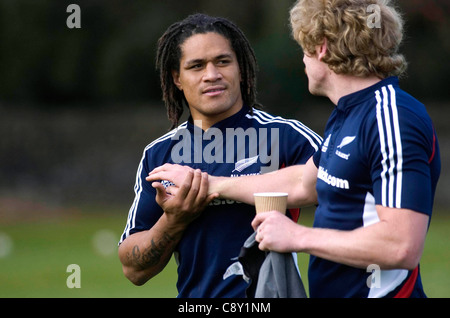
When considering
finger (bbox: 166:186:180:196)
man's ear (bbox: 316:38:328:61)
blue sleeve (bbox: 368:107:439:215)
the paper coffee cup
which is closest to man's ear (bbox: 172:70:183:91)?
finger (bbox: 166:186:180:196)

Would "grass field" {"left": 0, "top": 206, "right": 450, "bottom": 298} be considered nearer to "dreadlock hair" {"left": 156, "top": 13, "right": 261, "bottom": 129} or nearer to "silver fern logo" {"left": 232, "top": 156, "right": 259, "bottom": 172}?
"dreadlock hair" {"left": 156, "top": 13, "right": 261, "bottom": 129}

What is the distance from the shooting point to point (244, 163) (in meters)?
4.09

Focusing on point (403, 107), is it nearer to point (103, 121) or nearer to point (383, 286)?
point (383, 286)

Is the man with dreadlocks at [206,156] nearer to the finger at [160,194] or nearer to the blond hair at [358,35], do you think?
the finger at [160,194]

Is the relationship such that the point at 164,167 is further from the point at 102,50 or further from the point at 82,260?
the point at 102,50

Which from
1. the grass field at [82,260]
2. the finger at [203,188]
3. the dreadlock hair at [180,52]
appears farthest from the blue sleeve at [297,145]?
the grass field at [82,260]

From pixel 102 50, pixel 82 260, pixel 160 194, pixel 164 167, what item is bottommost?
pixel 82 260

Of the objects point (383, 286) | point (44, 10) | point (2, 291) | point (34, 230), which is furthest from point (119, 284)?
point (44, 10)

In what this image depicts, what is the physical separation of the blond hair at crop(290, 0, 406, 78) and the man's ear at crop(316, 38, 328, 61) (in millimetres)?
14

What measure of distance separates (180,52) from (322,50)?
3.86 feet

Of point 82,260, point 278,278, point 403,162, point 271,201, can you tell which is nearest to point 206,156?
point 271,201

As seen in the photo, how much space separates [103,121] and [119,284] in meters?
9.52

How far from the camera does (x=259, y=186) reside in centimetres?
379

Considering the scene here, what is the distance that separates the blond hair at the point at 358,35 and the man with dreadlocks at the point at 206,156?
32.7 inches
